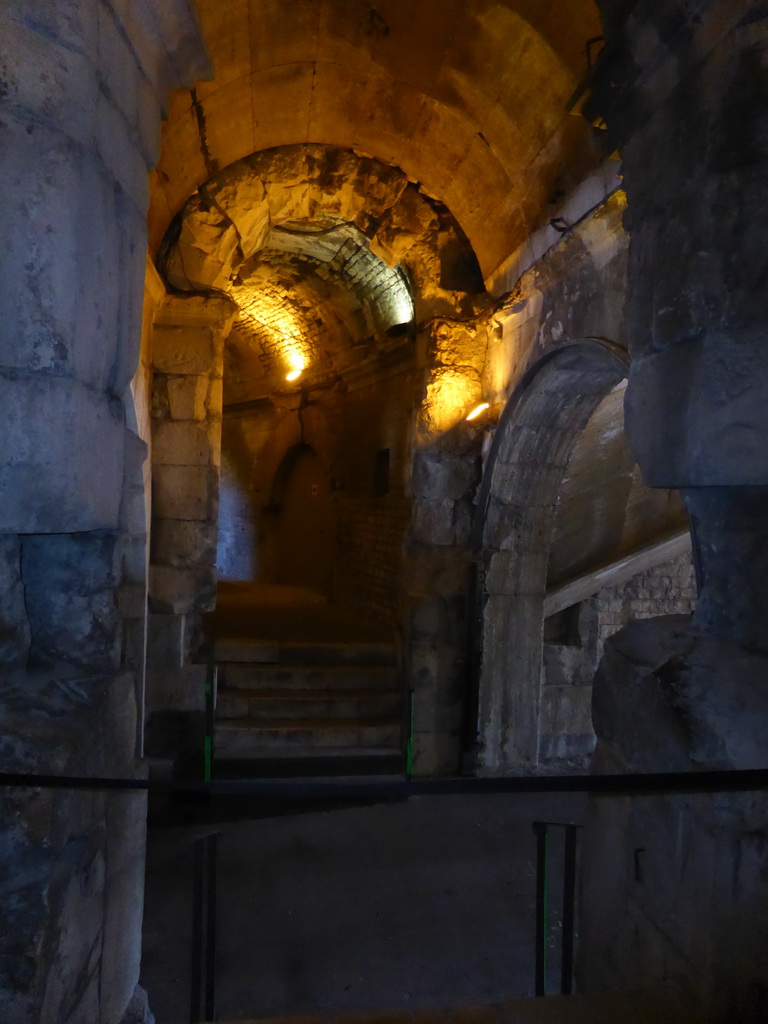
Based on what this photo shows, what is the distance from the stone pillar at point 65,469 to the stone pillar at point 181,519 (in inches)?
149

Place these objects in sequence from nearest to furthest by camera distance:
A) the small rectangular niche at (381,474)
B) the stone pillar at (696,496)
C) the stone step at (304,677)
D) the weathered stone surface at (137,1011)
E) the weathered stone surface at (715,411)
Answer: the stone pillar at (696,496)
the weathered stone surface at (715,411)
the weathered stone surface at (137,1011)
the stone step at (304,677)
the small rectangular niche at (381,474)

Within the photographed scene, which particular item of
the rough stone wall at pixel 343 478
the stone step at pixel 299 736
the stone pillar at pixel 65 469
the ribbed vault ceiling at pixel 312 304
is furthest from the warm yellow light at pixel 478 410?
the stone pillar at pixel 65 469

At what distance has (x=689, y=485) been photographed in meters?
1.79

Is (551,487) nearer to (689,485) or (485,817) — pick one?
(485,817)

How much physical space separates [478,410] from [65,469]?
4664 mm

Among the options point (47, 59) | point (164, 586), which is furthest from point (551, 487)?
point (47, 59)

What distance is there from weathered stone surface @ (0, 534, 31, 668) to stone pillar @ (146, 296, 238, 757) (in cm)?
404

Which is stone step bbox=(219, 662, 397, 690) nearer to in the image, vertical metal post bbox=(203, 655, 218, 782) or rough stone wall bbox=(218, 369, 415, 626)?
vertical metal post bbox=(203, 655, 218, 782)

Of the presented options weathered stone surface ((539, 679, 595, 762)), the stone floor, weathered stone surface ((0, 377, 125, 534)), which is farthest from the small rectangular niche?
weathered stone surface ((0, 377, 125, 534))

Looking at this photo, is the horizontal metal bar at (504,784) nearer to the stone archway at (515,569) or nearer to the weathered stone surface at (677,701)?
the weathered stone surface at (677,701)

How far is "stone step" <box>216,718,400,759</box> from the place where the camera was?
5.81m

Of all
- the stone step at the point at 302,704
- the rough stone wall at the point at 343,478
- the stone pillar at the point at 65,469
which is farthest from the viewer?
the rough stone wall at the point at 343,478

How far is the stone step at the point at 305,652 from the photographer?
6.39 meters

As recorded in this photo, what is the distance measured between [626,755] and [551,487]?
13.0 feet
